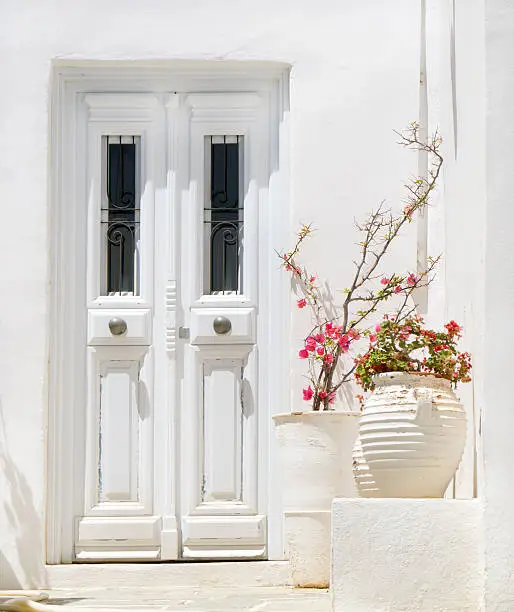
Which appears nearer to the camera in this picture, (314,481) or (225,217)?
(314,481)

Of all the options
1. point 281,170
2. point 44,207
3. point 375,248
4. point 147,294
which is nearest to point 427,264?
point 375,248

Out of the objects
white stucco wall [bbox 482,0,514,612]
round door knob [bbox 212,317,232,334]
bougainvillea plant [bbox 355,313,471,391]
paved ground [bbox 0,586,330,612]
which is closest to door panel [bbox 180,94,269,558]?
Result: round door knob [bbox 212,317,232,334]

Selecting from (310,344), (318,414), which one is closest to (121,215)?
(310,344)

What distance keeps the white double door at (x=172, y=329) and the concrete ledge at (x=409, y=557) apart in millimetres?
1514

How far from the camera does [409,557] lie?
212 inches

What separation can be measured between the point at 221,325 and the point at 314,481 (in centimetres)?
102

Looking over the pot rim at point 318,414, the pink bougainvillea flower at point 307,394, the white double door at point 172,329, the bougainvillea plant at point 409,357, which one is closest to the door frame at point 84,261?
the white double door at point 172,329

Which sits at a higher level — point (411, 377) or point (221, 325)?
point (221, 325)

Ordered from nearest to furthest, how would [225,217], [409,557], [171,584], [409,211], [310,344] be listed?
[409,557] → [310,344] → [171,584] → [409,211] → [225,217]

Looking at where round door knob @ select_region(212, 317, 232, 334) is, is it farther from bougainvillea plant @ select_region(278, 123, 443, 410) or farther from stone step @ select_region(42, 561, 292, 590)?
stone step @ select_region(42, 561, 292, 590)

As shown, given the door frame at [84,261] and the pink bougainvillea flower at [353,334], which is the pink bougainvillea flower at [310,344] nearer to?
the pink bougainvillea flower at [353,334]

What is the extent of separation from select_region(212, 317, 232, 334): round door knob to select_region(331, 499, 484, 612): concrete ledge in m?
1.73

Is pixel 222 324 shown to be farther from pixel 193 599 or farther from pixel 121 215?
pixel 193 599

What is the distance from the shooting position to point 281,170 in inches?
280
